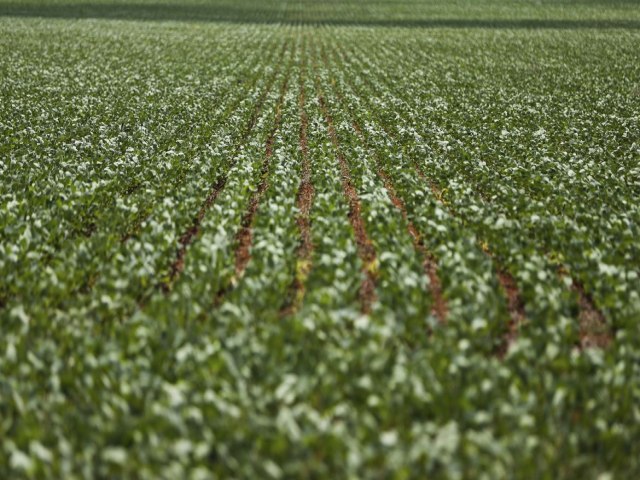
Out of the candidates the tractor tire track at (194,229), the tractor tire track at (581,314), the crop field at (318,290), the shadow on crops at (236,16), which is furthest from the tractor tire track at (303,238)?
the shadow on crops at (236,16)

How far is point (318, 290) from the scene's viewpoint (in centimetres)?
721

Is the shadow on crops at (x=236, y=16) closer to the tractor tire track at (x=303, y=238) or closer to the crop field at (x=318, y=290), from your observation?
the crop field at (x=318, y=290)

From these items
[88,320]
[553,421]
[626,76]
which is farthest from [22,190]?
[626,76]

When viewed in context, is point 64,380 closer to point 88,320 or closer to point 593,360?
point 88,320

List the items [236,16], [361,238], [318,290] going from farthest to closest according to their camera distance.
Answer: [236,16] < [361,238] < [318,290]

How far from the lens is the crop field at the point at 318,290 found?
15.6ft

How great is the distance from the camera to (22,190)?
1098 centimetres

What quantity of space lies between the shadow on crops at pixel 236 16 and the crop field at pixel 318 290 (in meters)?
40.3

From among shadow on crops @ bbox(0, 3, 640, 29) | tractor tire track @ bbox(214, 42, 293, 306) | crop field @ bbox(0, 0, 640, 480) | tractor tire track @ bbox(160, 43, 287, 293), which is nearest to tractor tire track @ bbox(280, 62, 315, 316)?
crop field @ bbox(0, 0, 640, 480)

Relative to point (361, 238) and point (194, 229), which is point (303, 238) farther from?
point (194, 229)

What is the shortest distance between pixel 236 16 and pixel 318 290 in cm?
6523

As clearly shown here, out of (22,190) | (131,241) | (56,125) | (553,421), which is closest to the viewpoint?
(553,421)

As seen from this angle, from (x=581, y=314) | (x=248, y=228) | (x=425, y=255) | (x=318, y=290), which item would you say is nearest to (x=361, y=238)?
(x=425, y=255)

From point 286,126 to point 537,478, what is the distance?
46.1 feet
